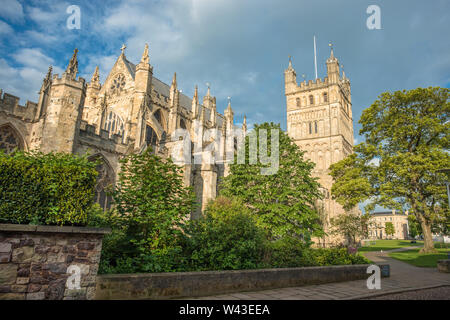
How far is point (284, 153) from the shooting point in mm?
20250

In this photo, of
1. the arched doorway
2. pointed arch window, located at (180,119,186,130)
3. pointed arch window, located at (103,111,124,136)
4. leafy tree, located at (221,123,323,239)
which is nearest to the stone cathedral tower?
pointed arch window, located at (180,119,186,130)

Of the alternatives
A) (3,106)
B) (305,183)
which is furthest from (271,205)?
(3,106)

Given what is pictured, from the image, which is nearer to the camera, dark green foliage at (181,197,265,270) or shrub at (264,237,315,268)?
dark green foliage at (181,197,265,270)

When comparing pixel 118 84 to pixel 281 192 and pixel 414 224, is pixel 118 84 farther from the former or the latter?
pixel 414 224

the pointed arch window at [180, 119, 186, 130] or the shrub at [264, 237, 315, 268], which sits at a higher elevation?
the pointed arch window at [180, 119, 186, 130]

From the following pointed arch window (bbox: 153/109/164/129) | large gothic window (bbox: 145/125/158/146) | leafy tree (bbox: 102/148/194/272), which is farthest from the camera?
pointed arch window (bbox: 153/109/164/129)

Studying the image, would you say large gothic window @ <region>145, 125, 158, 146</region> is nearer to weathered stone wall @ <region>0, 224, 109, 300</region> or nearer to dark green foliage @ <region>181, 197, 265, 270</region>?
dark green foliage @ <region>181, 197, 265, 270</region>

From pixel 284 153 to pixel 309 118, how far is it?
2737cm

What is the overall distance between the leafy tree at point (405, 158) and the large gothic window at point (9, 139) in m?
23.2

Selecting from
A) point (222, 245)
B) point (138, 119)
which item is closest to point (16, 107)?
point (138, 119)

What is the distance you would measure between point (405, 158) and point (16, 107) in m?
26.7

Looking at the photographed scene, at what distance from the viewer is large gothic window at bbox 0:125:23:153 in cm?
1769

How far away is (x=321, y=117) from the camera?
44.2m
